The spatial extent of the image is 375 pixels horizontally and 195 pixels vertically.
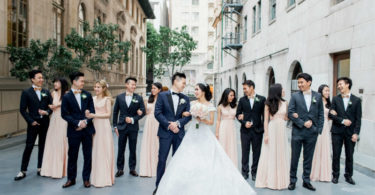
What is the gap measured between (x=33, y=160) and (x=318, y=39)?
10.8 meters

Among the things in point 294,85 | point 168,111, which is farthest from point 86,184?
point 294,85

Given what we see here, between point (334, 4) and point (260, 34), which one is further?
point (260, 34)

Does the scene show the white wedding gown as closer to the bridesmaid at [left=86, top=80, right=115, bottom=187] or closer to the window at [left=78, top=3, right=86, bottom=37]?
the bridesmaid at [left=86, top=80, right=115, bottom=187]

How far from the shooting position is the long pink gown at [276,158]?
6.49 metres

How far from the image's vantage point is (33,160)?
9.01 m

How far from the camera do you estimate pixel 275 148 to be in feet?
21.5

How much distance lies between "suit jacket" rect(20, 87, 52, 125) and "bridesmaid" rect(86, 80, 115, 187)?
1.30 m

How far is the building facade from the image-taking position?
969 cm

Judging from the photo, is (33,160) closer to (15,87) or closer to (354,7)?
(15,87)

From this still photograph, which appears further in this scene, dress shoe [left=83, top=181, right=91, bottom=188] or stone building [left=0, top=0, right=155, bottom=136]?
stone building [left=0, top=0, right=155, bottom=136]

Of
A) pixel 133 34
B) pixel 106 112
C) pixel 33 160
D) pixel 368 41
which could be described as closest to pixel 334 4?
pixel 368 41

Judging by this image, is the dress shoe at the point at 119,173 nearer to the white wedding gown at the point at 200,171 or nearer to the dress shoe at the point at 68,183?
the dress shoe at the point at 68,183

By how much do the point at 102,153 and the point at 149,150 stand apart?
1.40 meters

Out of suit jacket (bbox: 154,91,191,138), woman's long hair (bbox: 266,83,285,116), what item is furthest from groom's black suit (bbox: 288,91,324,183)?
suit jacket (bbox: 154,91,191,138)
